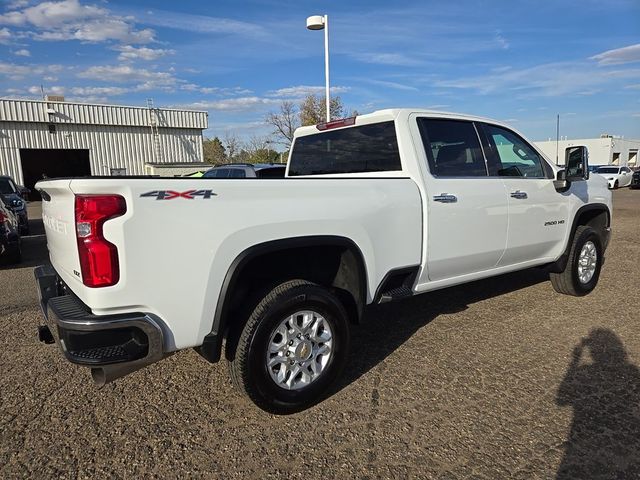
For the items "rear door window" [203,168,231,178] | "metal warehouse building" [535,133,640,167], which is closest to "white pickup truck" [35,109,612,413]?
"rear door window" [203,168,231,178]

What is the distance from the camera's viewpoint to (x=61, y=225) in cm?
277

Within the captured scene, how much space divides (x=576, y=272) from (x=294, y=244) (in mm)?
3877

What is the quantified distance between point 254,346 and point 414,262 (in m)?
1.43

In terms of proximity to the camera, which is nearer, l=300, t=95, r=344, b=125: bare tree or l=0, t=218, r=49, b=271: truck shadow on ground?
l=0, t=218, r=49, b=271: truck shadow on ground

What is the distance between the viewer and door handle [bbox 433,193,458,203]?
3.65 m

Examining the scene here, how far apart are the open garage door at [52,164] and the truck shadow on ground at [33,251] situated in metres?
17.4

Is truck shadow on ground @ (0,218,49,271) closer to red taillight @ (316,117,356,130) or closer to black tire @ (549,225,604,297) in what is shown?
red taillight @ (316,117,356,130)

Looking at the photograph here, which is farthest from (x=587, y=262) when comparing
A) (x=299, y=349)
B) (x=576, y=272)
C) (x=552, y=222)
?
(x=299, y=349)

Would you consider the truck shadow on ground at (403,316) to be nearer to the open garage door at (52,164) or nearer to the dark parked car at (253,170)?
the dark parked car at (253,170)

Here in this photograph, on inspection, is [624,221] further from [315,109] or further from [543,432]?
[315,109]

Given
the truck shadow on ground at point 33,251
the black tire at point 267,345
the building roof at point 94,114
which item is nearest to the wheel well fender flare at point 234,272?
the black tire at point 267,345

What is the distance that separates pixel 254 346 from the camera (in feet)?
9.16

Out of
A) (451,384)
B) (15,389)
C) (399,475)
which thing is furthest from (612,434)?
(15,389)

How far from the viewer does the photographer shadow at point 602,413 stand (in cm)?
248
